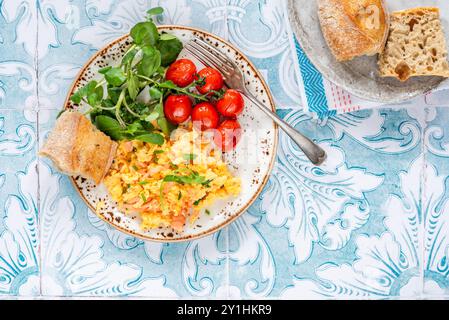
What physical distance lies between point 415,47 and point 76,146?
3.54ft

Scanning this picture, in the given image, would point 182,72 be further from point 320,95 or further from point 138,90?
point 320,95

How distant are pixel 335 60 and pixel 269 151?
36cm

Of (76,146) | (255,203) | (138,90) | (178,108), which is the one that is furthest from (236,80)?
(76,146)

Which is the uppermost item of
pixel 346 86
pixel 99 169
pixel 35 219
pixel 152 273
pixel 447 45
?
pixel 447 45

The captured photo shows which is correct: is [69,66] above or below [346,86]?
above

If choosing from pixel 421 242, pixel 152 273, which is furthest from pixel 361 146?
pixel 152 273

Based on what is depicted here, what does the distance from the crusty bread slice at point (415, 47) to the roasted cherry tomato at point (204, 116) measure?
539 mm

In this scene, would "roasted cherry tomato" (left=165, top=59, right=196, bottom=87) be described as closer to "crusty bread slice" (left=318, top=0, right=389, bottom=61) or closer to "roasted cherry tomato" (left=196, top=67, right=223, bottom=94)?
"roasted cherry tomato" (left=196, top=67, right=223, bottom=94)

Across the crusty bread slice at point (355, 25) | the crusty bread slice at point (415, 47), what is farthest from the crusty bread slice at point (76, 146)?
the crusty bread slice at point (415, 47)

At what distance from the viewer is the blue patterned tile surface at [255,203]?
74.7 inches

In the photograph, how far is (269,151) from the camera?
1798mm

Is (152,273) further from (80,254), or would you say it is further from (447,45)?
(447,45)

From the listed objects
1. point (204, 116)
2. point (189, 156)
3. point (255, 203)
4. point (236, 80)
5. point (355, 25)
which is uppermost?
point (355, 25)

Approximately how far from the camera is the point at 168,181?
5.60 feet
